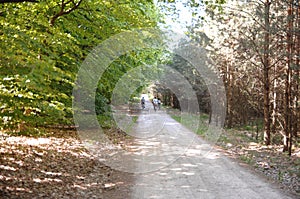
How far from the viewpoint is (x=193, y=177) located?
8.62m

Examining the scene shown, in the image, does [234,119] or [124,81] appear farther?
[234,119]

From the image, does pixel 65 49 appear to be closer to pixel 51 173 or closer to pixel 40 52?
pixel 40 52

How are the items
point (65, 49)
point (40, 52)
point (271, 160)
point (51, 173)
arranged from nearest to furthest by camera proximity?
point (40, 52) → point (65, 49) → point (51, 173) → point (271, 160)

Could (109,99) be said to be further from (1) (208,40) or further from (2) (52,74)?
(2) (52,74)

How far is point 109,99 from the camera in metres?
18.9

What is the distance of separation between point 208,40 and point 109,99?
1205cm

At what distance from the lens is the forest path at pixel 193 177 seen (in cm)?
712

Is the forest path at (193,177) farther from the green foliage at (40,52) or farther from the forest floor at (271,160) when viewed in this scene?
the green foliage at (40,52)

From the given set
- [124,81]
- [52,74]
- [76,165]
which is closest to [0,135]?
[76,165]

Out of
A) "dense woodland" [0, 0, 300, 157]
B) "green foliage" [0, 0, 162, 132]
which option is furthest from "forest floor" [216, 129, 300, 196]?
"green foliage" [0, 0, 162, 132]

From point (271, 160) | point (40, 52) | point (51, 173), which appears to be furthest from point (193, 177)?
point (40, 52)

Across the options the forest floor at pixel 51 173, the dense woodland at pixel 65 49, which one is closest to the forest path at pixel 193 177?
the forest floor at pixel 51 173

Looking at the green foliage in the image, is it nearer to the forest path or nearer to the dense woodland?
the dense woodland

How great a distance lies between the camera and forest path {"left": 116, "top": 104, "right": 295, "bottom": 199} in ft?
23.4
